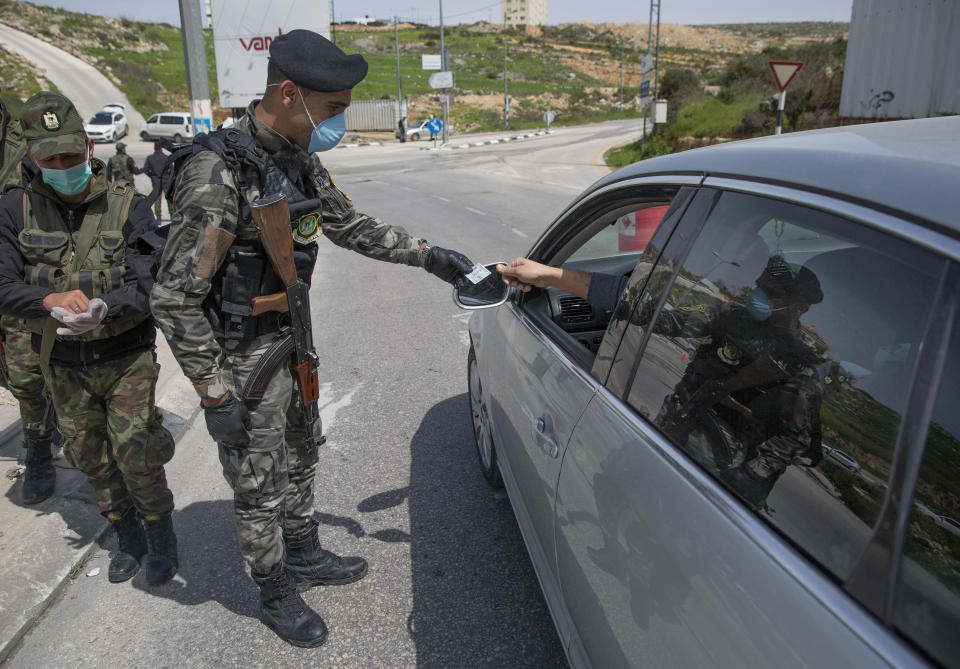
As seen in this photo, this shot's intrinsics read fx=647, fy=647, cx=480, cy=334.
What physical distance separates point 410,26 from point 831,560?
131 meters

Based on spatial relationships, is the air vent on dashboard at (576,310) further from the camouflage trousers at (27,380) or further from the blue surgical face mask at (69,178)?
the camouflage trousers at (27,380)

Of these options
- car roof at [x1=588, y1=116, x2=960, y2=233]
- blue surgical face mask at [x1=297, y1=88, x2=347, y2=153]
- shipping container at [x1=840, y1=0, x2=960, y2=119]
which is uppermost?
shipping container at [x1=840, y1=0, x2=960, y2=119]

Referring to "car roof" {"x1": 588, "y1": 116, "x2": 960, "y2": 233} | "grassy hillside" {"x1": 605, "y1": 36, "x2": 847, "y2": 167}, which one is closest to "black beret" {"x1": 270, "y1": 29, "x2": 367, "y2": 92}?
"car roof" {"x1": 588, "y1": 116, "x2": 960, "y2": 233}

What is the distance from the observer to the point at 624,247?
111 inches

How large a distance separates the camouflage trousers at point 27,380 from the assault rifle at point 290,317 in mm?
1547

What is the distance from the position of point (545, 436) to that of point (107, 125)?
38.2 m

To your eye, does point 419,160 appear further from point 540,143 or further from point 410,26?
point 410,26

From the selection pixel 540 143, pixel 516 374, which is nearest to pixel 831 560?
pixel 516 374

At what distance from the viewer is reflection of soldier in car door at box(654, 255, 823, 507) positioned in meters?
1.24

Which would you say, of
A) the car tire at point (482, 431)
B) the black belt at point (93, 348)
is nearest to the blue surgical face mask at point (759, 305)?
the car tire at point (482, 431)

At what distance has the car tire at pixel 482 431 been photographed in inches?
122

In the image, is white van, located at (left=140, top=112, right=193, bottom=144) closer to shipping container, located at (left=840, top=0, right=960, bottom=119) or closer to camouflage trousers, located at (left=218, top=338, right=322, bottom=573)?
shipping container, located at (left=840, top=0, right=960, bottom=119)

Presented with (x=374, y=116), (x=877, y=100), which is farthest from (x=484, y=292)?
(x=374, y=116)

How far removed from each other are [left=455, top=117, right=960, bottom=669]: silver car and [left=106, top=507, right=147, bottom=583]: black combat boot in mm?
1991
